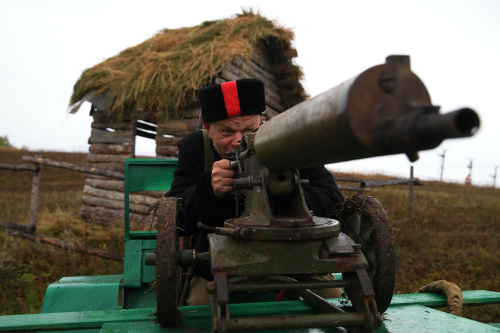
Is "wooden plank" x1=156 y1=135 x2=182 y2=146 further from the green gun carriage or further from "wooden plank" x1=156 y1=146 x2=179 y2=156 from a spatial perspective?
the green gun carriage

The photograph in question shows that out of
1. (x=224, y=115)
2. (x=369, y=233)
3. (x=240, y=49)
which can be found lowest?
(x=369, y=233)

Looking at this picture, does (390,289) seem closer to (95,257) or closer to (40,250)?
(95,257)

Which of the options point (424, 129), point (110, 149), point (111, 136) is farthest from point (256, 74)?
point (424, 129)

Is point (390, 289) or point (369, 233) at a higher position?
point (369, 233)

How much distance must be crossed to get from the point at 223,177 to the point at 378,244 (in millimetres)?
766

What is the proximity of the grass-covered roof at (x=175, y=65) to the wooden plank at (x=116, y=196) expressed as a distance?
1.77 meters

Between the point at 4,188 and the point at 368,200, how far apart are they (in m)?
20.9

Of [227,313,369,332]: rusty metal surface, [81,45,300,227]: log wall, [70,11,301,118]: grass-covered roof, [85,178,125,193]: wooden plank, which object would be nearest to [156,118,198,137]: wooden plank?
[81,45,300,227]: log wall

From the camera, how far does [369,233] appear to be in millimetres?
1646

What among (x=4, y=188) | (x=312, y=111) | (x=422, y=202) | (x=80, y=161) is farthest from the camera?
(x=80, y=161)

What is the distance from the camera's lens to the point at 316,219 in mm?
1548

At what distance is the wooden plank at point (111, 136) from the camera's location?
795 cm

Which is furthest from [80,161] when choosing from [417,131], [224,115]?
[417,131]

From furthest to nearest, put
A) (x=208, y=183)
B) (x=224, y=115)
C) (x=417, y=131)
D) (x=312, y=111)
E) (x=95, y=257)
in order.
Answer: (x=95, y=257), (x=224, y=115), (x=208, y=183), (x=312, y=111), (x=417, y=131)
